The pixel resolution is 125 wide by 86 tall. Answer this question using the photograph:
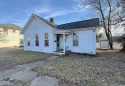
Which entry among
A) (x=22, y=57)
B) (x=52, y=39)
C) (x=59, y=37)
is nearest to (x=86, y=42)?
(x=59, y=37)

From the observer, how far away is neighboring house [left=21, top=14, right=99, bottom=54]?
1318cm

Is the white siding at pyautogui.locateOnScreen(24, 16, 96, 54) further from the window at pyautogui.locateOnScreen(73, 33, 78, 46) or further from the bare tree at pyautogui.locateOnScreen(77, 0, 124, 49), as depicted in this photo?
the bare tree at pyautogui.locateOnScreen(77, 0, 124, 49)

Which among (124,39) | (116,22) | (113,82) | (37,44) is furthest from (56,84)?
(116,22)

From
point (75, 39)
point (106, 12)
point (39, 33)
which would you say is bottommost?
point (75, 39)

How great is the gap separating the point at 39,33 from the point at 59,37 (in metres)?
2.84

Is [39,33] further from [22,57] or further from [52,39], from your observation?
[22,57]

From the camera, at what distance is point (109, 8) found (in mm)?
19984

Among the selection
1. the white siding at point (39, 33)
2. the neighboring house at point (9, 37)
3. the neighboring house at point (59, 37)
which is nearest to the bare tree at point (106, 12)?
the neighboring house at point (59, 37)

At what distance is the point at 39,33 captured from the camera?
16.1m

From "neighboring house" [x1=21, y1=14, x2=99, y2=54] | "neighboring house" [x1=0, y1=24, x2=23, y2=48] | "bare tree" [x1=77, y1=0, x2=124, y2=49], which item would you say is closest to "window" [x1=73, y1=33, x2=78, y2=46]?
"neighboring house" [x1=21, y1=14, x2=99, y2=54]

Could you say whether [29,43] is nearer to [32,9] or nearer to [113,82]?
[32,9]

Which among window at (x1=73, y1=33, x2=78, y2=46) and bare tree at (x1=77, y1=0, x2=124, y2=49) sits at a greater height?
bare tree at (x1=77, y1=0, x2=124, y2=49)

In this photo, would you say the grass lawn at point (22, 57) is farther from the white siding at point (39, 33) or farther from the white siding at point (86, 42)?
the white siding at point (86, 42)

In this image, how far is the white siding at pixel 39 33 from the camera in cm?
1488
